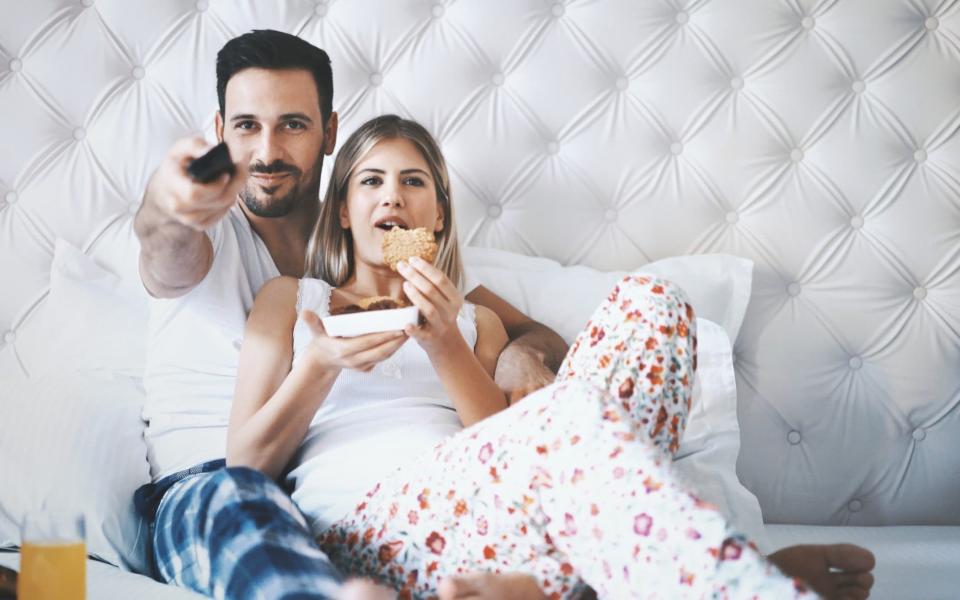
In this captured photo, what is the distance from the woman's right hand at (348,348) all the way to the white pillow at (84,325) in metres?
0.41

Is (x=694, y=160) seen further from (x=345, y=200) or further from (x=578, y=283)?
(x=345, y=200)

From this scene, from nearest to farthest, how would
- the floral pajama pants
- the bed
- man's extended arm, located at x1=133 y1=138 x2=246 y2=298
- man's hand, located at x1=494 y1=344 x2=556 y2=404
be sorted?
1. the floral pajama pants
2. man's extended arm, located at x1=133 y1=138 x2=246 y2=298
3. man's hand, located at x1=494 y1=344 x2=556 y2=404
4. the bed

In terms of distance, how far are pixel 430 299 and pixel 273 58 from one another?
56cm

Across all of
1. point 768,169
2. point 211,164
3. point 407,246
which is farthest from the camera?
point 768,169

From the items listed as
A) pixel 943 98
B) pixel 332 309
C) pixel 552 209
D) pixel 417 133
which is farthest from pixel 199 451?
pixel 943 98

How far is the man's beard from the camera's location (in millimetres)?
1451

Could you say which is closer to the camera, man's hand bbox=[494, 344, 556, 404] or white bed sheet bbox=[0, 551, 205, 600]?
white bed sheet bbox=[0, 551, 205, 600]

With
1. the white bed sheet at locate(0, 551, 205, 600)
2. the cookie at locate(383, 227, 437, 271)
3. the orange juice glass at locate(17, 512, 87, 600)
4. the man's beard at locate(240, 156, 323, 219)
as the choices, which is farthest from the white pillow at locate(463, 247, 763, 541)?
the orange juice glass at locate(17, 512, 87, 600)

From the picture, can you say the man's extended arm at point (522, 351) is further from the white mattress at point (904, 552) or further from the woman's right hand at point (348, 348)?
the white mattress at point (904, 552)

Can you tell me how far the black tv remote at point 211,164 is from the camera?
1076mm

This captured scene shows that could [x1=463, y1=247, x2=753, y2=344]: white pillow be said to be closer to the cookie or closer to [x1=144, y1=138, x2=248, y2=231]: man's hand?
the cookie

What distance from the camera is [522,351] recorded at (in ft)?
4.58

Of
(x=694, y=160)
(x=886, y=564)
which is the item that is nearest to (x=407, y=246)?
(x=694, y=160)

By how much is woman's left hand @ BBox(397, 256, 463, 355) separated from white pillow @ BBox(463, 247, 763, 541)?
296mm
